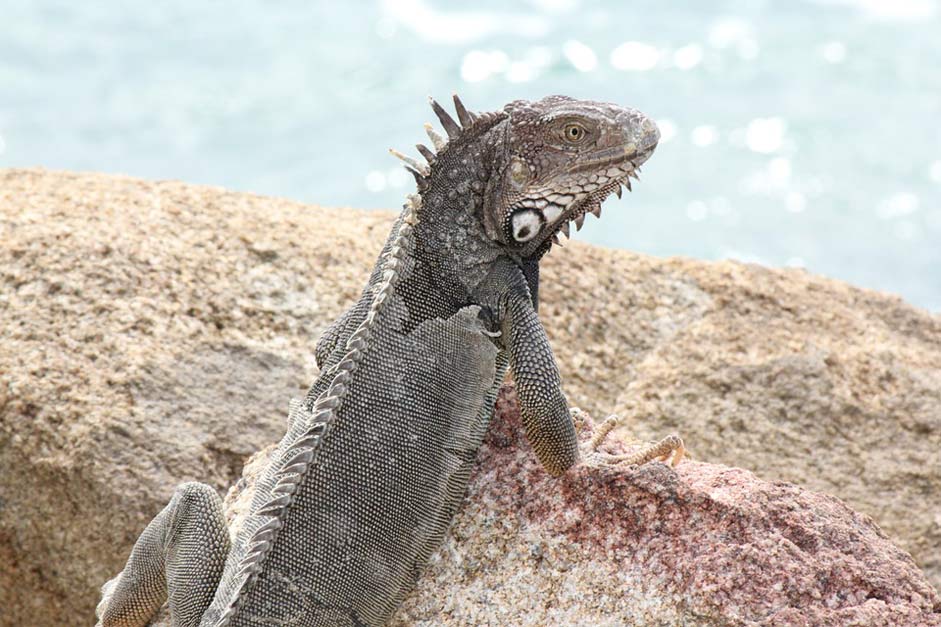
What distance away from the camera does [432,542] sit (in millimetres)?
4789

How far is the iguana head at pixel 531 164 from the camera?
4.86 m

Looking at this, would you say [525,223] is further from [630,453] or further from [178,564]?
[178,564]

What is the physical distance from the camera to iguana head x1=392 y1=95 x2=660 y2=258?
4.86 m

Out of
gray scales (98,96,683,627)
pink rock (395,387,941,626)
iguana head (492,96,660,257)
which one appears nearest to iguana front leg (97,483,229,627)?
gray scales (98,96,683,627)

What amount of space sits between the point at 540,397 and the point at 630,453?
53cm

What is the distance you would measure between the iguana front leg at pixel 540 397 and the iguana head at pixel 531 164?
0.41 m

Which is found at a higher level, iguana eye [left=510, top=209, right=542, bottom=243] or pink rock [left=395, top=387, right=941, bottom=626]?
iguana eye [left=510, top=209, right=542, bottom=243]

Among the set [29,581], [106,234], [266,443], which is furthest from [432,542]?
[106,234]

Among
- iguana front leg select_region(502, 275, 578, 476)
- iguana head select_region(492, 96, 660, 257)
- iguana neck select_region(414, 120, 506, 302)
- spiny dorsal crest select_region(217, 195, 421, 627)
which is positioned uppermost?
iguana head select_region(492, 96, 660, 257)

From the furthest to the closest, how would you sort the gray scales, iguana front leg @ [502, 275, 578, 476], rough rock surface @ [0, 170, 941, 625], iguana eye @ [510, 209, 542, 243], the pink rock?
rough rock surface @ [0, 170, 941, 625] < iguana eye @ [510, 209, 542, 243] < iguana front leg @ [502, 275, 578, 476] < the gray scales < the pink rock

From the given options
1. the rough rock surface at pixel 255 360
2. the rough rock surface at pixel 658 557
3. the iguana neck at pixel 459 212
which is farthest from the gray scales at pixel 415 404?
the rough rock surface at pixel 255 360

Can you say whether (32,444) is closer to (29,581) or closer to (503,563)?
(29,581)

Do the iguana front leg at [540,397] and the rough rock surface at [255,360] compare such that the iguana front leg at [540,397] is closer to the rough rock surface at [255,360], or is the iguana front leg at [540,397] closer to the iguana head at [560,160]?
the iguana head at [560,160]

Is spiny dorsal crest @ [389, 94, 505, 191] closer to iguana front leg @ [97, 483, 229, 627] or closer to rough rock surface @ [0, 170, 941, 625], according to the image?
iguana front leg @ [97, 483, 229, 627]
